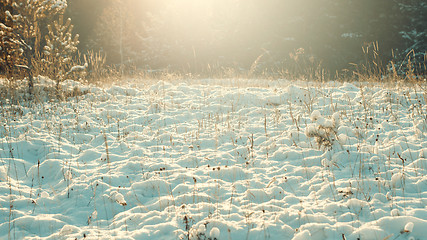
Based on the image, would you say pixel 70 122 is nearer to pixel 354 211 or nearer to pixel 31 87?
pixel 31 87

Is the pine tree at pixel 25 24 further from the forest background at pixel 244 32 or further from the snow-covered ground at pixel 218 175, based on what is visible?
the forest background at pixel 244 32

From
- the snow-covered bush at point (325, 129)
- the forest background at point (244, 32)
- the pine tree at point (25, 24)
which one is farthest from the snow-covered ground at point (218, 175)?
the forest background at point (244, 32)

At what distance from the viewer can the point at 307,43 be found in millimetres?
30625

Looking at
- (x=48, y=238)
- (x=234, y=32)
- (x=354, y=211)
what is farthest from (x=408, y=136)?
(x=234, y=32)

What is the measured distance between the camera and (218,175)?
3.91m

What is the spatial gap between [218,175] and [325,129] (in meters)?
1.78

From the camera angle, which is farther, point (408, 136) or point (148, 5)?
point (148, 5)

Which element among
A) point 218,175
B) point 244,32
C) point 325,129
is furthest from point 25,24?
point 244,32

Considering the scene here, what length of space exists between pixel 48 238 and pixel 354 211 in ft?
9.88

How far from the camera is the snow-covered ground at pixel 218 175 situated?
2.75 m

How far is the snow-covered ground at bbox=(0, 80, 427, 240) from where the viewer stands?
275 cm

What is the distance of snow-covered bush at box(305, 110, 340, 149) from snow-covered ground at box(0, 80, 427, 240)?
0.07 ft

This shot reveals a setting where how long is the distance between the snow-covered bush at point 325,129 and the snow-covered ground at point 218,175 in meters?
0.02

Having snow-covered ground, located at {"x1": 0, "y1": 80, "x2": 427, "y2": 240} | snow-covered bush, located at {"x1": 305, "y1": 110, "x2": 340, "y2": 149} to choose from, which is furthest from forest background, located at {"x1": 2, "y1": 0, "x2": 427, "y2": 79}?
snow-covered bush, located at {"x1": 305, "y1": 110, "x2": 340, "y2": 149}
